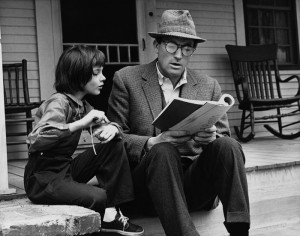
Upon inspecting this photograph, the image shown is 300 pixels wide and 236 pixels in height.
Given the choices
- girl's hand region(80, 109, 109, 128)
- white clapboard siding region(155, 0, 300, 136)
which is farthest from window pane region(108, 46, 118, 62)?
girl's hand region(80, 109, 109, 128)

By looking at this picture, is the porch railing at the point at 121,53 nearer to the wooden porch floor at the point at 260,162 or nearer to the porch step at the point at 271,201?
the wooden porch floor at the point at 260,162

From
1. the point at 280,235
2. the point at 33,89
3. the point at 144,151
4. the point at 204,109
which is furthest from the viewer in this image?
the point at 33,89

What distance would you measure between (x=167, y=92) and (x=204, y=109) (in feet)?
2.06

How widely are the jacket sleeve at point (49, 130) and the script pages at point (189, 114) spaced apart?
1.31 feet

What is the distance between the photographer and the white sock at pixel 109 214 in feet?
7.91

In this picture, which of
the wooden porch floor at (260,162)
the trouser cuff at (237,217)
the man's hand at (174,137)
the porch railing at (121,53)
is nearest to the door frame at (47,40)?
the porch railing at (121,53)

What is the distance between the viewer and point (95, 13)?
6484mm

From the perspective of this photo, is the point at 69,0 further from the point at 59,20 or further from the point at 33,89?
the point at 33,89

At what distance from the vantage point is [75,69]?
238 cm

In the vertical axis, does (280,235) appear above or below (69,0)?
below

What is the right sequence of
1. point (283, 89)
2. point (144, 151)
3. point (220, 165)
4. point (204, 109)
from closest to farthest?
point (204, 109) → point (220, 165) → point (144, 151) → point (283, 89)

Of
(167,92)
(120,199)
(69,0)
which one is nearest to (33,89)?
(69,0)

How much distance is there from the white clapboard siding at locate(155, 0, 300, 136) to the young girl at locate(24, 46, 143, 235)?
349 centimetres

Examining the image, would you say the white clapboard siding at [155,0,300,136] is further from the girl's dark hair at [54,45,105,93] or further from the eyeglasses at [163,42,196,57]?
the girl's dark hair at [54,45,105,93]
